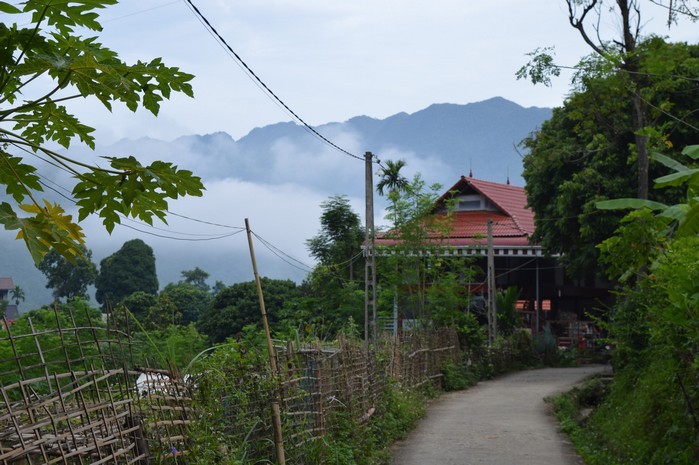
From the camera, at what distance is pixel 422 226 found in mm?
25422

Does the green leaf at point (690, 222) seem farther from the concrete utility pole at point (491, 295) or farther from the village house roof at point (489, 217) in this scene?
the village house roof at point (489, 217)

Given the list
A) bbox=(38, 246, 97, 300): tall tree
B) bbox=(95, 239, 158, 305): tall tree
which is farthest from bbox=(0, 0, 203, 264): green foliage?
→ bbox=(95, 239, 158, 305): tall tree

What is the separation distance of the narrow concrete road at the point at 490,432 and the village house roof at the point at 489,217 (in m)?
10.4

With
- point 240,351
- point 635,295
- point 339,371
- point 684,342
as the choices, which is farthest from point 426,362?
point 240,351

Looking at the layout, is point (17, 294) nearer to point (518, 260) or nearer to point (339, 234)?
point (339, 234)

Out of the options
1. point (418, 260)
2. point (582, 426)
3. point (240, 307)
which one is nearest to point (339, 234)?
point (240, 307)

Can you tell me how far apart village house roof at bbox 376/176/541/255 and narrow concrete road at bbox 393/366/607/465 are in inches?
411

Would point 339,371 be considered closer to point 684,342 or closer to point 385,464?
point 385,464

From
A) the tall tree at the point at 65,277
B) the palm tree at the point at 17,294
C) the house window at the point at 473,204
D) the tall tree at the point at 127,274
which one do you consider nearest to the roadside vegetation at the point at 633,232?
the house window at the point at 473,204

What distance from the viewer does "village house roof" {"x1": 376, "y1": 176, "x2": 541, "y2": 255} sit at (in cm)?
3152

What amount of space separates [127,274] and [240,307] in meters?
26.7

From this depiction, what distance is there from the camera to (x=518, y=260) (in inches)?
1345

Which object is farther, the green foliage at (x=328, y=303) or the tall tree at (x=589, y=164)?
the green foliage at (x=328, y=303)

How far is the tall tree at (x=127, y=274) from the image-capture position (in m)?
61.8
